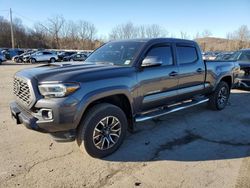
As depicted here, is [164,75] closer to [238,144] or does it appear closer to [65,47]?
[238,144]

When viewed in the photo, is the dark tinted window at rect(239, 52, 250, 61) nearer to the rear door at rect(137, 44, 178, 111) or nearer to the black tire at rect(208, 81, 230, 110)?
the black tire at rect(208, 81, 230, 110)

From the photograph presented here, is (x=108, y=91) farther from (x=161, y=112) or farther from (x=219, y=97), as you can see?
(x=219, y=97)

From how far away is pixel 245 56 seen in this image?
10125 mm

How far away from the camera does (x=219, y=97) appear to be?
22.0 ft

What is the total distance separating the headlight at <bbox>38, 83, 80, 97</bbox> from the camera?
3246 millimetres

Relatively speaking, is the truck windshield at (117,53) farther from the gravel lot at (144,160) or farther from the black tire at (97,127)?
the gravel lot at (144,160)

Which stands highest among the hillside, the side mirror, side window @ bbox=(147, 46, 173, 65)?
the hillside

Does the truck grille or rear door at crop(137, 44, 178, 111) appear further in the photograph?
rear door at crop(137, 44, 178, 111)

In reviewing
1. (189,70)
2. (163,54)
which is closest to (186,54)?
(189,70)

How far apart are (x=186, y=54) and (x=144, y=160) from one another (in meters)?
2.76

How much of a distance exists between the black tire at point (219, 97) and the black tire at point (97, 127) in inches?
138

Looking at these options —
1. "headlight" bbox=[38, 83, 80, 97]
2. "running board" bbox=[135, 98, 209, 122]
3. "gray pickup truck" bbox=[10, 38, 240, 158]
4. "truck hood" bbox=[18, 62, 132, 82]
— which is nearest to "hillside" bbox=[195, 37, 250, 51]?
"running board" bbox=[135, 98, 209, 122]

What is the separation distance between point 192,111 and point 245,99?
2929 millimetres

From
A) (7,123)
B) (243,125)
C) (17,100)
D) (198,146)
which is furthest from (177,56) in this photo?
(7,123)
